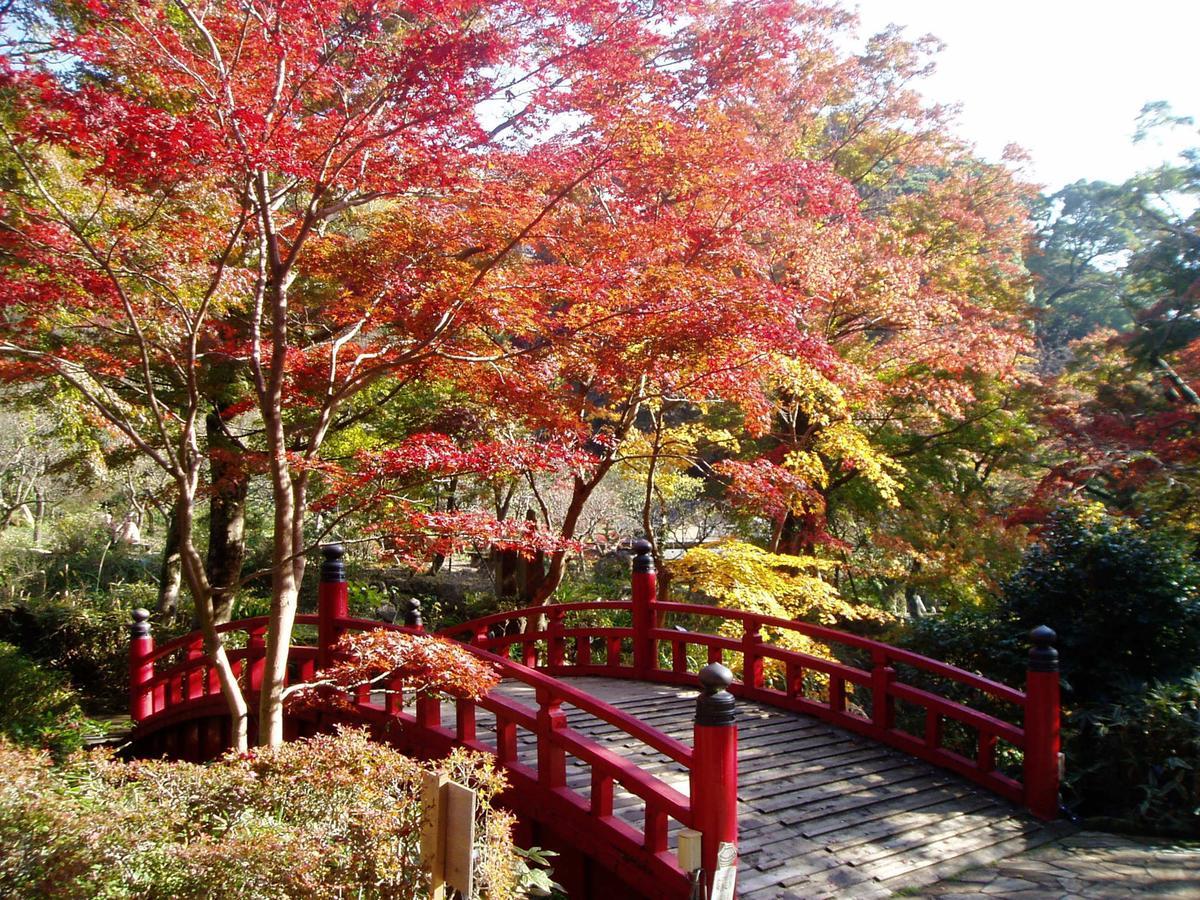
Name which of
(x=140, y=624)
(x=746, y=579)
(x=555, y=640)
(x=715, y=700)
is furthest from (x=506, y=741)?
(x=140, y=624)

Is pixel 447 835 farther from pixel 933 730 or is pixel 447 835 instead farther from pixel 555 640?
pixel 555 640

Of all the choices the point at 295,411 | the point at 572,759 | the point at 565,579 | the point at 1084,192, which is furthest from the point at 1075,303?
the point at 572,759

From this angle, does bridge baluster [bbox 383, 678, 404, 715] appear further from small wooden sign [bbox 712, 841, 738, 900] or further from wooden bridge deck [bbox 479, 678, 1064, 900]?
small wooden sign [bbox 712, 841, 738, 900]

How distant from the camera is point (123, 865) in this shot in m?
3.42

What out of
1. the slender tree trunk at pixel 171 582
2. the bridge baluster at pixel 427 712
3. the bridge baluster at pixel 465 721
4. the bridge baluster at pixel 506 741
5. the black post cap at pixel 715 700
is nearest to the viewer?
the black post cap at pixel 715 700

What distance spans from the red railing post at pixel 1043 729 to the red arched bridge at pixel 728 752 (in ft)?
0.03

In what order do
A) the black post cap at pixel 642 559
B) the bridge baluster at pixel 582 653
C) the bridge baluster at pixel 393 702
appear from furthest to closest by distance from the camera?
1. the bridge baluster at pixel 582 653
2. the black post cap at pixel 642 559
3. the bridge baluster at pixel 393 702

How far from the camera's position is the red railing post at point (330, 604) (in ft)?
24.0

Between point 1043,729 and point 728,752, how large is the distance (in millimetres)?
2759

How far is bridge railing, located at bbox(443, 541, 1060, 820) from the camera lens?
6.08 m

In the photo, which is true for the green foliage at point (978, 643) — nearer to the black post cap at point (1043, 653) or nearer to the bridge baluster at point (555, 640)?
the black post cap at point (1043, 653)

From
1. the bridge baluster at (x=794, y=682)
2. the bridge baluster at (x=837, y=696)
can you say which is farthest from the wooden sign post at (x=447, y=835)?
the bridge baluster at (x=794, y=682)

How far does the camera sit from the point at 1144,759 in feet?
20.1

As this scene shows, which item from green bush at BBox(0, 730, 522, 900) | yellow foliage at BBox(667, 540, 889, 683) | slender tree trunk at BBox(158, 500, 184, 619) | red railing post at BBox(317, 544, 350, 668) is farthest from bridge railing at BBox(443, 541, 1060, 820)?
slender tree trunk at BBox(158, 500, 184, 619)
